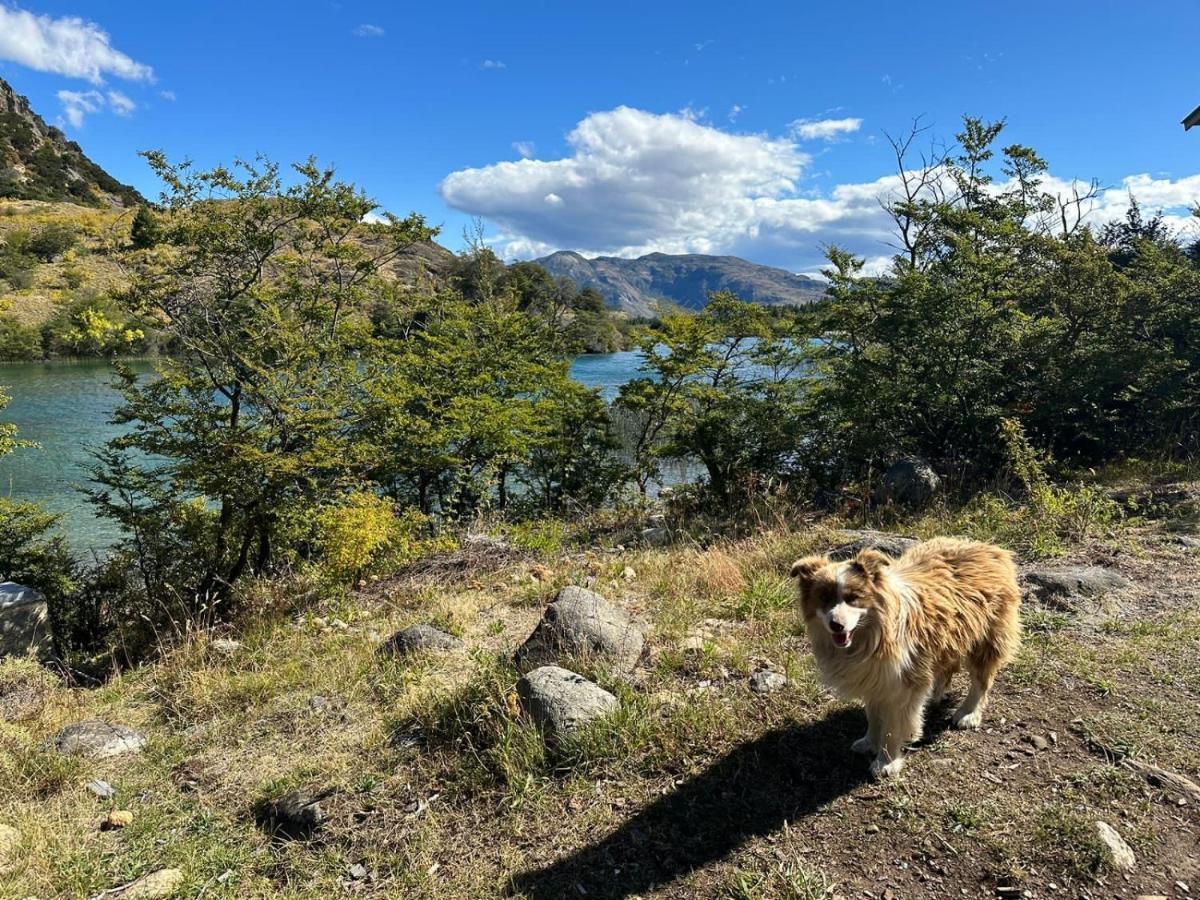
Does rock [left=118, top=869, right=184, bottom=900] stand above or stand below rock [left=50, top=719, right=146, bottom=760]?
above

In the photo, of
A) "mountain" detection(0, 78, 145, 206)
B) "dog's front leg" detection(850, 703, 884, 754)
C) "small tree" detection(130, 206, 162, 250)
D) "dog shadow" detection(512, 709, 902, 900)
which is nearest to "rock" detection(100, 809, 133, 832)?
"dog shadow" detection(512, 709, 902, 900)

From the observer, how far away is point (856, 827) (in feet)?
9.73

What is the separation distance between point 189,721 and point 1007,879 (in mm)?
5299

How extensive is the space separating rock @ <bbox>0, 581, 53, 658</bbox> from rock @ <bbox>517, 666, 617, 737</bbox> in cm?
706

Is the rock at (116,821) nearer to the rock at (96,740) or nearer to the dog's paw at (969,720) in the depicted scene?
the rock at (96,740)

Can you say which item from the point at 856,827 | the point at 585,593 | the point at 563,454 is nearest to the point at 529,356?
the point at 563,454

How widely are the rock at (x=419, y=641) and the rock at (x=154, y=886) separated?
2.16 m

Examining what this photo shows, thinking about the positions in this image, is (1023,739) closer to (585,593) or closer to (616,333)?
(585,593)

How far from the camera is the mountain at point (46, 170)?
6372 cm

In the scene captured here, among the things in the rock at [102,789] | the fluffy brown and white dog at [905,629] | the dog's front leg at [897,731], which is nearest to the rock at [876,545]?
the fluffy brown and white dog at [905,629]

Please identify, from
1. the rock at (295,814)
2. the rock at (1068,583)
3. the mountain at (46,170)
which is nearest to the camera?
the rock at (295,814)

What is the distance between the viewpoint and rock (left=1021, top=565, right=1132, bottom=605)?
5000mm

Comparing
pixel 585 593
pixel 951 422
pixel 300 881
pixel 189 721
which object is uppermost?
pixel 951 422

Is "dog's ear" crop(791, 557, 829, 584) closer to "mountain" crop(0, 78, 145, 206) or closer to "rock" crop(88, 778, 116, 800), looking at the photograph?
"rock" crop(88, 778, 116, 800)
